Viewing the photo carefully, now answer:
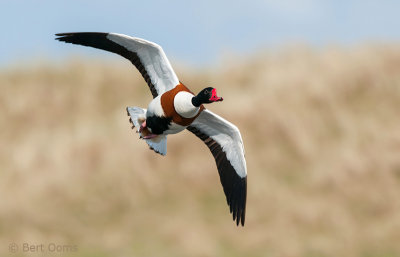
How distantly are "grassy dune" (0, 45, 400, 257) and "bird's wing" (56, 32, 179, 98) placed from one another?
604 centimetres

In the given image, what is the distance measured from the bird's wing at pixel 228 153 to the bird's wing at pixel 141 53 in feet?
2.32

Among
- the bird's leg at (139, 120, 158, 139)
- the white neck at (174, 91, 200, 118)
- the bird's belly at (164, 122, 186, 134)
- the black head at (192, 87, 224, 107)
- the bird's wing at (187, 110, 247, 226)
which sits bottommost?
the bird's wing at (187, 110, 247, 226)

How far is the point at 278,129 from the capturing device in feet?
60.7

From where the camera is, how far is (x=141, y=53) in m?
8.73

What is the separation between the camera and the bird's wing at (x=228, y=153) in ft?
30.5

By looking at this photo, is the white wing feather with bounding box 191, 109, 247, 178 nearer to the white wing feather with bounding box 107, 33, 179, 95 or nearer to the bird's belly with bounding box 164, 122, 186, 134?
the white wing feather with bounding box 107, 33, 179, 95

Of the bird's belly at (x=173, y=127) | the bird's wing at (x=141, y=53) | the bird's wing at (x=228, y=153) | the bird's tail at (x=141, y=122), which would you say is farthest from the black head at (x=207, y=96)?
the bird's wing at (x=228, y=153)

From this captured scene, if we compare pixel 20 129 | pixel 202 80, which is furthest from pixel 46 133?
pixel 202 80

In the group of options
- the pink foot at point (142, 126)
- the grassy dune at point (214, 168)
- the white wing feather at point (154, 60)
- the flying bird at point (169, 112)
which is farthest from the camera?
the grassy dune at point (214, 168)

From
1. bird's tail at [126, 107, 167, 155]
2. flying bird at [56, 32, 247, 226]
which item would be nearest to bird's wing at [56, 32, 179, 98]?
flying bird at [56, 32, 247, 226]

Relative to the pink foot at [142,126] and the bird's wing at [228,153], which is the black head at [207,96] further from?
the bird's wing at [228,153]

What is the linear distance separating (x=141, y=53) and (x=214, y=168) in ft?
27.1

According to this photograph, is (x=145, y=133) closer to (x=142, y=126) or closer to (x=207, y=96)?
(x=142, y=126)

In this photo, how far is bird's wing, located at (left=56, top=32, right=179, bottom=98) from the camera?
8.62 meters
